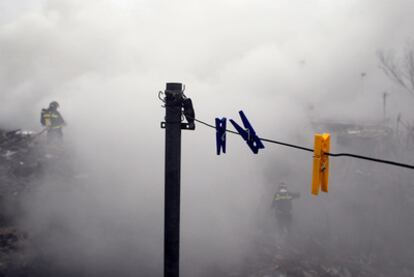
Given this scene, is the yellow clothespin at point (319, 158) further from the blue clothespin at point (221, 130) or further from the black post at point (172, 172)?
the black post at point (172, 172)

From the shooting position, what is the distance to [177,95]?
7.97 feet

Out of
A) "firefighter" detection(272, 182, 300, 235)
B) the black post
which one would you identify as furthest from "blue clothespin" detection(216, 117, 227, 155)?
"firefighter" detection(272, 182, 300, 235)

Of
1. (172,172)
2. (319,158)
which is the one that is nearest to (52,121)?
(172,172)

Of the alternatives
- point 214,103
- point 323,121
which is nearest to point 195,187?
point 214,103

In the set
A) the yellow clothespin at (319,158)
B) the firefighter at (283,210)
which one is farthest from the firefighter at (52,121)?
the yellow clothespin at (319,158)

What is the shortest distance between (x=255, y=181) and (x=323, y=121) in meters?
4.70

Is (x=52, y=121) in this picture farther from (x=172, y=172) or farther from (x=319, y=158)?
(x=319, y=158)

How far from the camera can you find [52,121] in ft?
33.8

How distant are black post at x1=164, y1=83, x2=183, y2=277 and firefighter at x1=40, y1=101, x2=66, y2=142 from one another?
345 inches

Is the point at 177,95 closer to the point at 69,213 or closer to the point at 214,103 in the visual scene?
the point at 69,213

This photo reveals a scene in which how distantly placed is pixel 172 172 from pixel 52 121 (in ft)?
29.4

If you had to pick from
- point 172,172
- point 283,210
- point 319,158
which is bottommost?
point 283,210

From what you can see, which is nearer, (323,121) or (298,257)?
(298,257)

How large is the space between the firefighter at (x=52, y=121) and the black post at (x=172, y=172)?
876 centimetres
